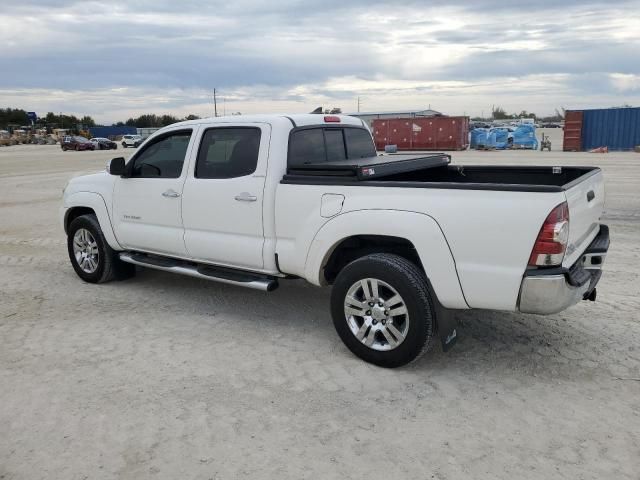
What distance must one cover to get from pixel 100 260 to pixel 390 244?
3648mm

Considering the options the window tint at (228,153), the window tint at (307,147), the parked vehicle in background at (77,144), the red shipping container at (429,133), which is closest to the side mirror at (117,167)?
the window tint at (228,153)

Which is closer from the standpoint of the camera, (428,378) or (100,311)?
(428,378)

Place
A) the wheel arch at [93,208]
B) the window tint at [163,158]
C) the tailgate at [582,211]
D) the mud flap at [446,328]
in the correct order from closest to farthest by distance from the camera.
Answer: the tailgate at [582,211]
the mud flap at [446,328]
the window tint at [163,158]
the wheel arch at [93,208]

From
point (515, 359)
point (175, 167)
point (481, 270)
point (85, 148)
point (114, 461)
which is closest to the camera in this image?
point (114, 461)

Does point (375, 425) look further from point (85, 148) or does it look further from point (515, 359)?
point (85, 148)

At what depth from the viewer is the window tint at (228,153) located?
4801 millimetres

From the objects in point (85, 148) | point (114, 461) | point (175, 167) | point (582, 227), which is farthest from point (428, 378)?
point (85, 148)

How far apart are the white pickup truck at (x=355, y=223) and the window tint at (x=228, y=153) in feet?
0.04

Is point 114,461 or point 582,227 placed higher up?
point 582,227

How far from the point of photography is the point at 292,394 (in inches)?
149

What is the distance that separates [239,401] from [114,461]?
874 millimetres

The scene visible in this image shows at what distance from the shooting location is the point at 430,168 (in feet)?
17.7

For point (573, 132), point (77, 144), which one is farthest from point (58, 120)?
point (573, 132)

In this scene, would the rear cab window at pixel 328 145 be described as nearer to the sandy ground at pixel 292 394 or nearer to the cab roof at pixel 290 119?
the cab roof at pixel 290 119
